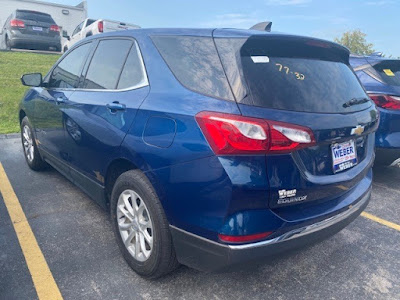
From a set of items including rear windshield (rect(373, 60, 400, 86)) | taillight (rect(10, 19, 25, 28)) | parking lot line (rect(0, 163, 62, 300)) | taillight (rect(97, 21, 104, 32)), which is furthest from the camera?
taillight (rect(10, 19, 25, 28))

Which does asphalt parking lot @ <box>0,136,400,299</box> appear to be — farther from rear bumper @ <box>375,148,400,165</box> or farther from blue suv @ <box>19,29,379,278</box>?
rear bumper @ <box>375,148,400,165</box>

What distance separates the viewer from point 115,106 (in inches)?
102

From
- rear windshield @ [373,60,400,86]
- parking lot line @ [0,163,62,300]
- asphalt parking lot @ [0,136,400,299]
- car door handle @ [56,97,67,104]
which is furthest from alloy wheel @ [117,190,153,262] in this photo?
rear windshield @ [373,60,400,86]

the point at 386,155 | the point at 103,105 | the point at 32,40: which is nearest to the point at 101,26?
the point at 32,40

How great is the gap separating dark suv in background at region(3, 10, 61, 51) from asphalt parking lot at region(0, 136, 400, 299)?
43.0 ft

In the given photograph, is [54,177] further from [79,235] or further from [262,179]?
[262,179]

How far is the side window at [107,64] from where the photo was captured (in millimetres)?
2816

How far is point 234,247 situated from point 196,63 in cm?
112

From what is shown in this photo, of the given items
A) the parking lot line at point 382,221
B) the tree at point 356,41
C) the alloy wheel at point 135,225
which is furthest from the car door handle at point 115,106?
the tree at point 356,41

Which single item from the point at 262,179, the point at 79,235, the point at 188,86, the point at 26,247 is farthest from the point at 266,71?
the point at 26,247

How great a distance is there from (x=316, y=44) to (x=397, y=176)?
Result: 3.46 metres

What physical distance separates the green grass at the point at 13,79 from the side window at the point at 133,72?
478 centimetres

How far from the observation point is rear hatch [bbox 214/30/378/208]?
76.0 inches

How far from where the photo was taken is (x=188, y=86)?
7.11 feet
